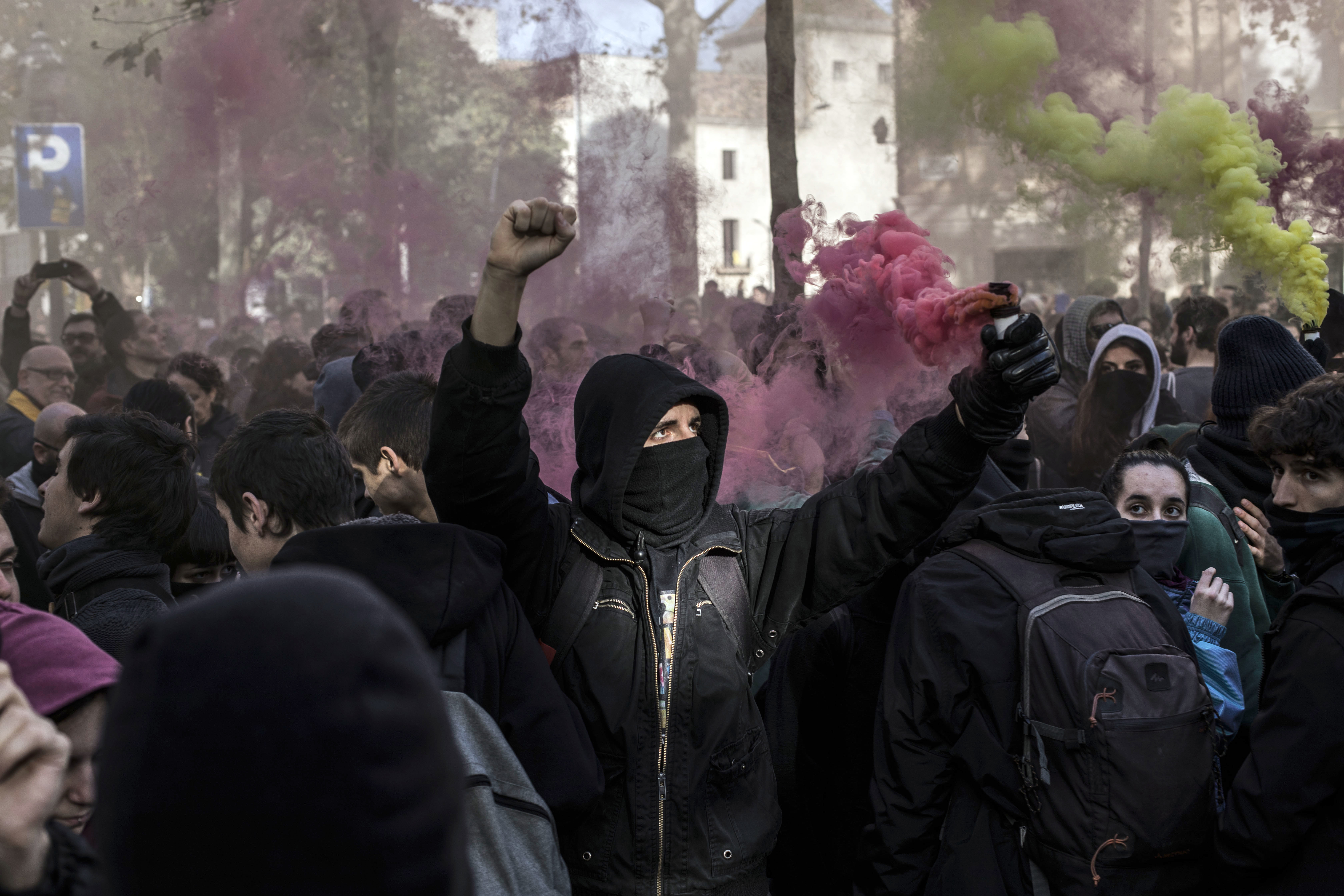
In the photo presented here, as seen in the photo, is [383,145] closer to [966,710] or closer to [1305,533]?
[966,710]

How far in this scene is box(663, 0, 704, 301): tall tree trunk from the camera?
8.23 metres

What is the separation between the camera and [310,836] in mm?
951

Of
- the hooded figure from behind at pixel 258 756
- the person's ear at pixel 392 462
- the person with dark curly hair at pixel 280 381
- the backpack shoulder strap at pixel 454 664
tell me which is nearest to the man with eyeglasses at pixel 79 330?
the person with dark curly hair at pixel 280 381

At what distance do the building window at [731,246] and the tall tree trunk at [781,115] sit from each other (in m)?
4.50

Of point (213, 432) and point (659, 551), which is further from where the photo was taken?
point (213, 432)

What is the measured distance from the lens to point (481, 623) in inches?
90.6

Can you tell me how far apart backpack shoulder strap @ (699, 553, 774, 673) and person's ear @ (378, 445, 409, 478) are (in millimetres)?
871

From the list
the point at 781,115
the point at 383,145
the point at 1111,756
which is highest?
the point at 383,145

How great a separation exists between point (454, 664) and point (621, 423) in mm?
739

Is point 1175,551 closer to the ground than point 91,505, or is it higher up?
closer to the ground

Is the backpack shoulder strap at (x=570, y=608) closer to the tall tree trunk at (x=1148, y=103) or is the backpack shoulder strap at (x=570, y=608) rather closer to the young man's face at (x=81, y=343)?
the tall tree trunk at (x=1148, y=103)

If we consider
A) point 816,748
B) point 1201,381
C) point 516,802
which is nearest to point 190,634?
point 516,802

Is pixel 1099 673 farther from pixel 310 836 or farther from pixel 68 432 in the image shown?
pixel 68 432

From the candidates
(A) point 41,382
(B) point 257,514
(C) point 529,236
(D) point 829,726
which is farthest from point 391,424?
(A) point 41,382
